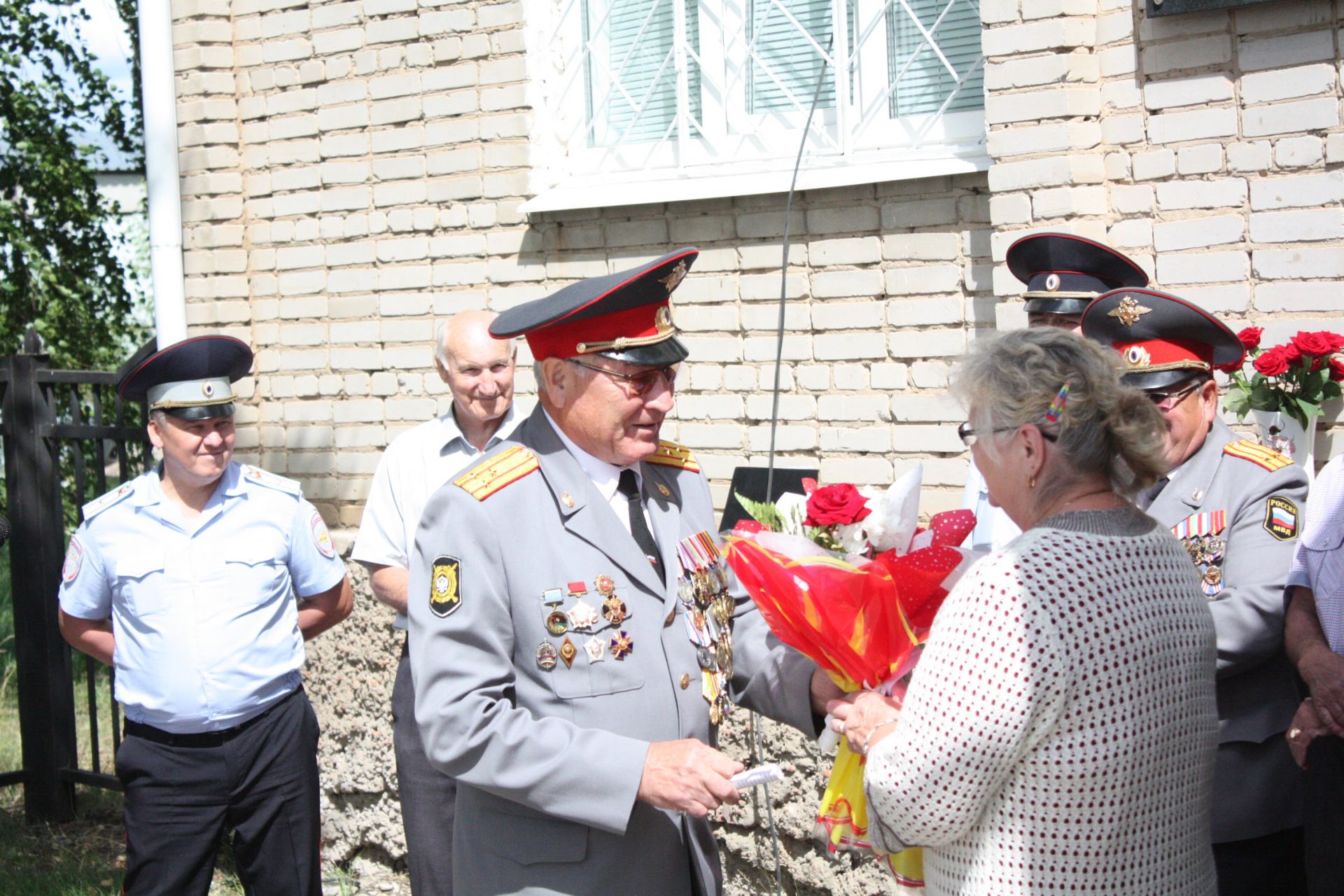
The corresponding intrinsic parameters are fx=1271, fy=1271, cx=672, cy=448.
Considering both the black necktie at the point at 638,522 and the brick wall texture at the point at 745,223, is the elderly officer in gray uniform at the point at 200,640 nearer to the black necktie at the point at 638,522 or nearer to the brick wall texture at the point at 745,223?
the brick wall texture at the point at 745,223

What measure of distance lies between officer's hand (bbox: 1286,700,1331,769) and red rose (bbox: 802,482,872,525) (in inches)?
43.6

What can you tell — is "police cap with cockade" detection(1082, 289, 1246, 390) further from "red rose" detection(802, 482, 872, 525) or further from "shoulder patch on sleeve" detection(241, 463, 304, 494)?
"shoulder patch on sleeve" detection(241, 463, 304, 494)

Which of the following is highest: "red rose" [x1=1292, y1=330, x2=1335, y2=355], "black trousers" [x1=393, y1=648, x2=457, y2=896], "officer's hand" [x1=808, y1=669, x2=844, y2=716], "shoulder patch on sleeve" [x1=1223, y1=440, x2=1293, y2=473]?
"red rose" [x1=1292, y1=330, x2=1335, y2=355]

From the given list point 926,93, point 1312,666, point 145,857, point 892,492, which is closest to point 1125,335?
point 1312,666

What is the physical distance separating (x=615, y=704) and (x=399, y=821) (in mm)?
3347

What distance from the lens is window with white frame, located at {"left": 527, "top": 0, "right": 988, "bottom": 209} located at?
4.44 meters

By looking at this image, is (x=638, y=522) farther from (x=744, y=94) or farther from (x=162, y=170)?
(x=162, y=170)

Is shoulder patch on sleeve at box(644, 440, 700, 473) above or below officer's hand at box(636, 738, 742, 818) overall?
above

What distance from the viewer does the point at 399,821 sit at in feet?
17.7

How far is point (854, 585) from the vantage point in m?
2.17

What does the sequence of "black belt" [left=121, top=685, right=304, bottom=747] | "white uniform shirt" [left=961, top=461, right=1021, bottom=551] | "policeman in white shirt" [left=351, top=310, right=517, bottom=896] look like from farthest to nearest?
"policeman in white shirt" [left=351, top=310, right=517, bottom=896] < "black belt" [left=121, top=685, right=304, bottom=747] < "white uniform shirt" [left=961, top=461, right=1021, bottom=551]

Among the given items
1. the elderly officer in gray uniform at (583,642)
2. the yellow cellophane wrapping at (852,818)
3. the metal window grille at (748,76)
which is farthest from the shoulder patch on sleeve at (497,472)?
the metal window grille at (748,76)

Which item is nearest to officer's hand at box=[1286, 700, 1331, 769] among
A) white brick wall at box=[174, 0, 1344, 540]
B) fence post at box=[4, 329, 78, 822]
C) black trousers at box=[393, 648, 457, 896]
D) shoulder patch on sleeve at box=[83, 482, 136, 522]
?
white brick wall at box=[174, 0, 1344, 540]

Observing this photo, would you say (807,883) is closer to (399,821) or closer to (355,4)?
(399,821)
